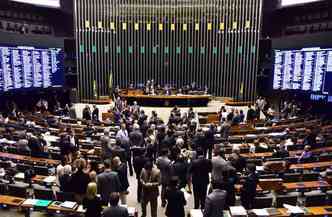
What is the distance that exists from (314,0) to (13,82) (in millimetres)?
14961

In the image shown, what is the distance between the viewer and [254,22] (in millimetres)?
21609

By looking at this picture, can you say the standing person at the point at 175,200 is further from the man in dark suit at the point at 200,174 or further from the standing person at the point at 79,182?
the standing person at the point at 79,182

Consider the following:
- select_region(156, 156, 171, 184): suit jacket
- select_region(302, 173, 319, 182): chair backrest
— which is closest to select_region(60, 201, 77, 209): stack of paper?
select_region(156, 156, 171, 184): suit jacket

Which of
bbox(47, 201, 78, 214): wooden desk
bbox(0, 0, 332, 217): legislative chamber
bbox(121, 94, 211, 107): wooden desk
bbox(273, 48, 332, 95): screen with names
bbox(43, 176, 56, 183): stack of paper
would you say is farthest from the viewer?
bbox(121, 94, 211, 107): wooden desk

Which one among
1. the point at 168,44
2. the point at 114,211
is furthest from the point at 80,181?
the point at 168,44

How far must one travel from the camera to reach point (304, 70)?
49.5ft

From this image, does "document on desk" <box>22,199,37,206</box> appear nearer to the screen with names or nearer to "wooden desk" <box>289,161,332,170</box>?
"wooden desk" <box>289,161,332,170</box>

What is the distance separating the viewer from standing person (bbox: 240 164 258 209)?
5957mm

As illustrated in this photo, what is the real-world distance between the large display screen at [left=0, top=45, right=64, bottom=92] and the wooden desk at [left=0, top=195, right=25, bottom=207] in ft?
31.1

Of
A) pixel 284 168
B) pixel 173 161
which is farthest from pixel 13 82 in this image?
pixel 284 168

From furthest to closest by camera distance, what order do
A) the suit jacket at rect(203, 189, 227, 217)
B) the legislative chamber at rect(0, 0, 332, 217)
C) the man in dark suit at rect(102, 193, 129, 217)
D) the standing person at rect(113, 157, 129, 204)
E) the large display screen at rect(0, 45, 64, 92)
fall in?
the large display screen at rect(0, 45, 64, 92)
the standing person at rect(113, 157, 129, 204)
the legislative chamber at rect(0, 0, 332, 217)
the suit jacket at rect(203, 189, 227, 217)
the man in dark suit at rect(102, 193, 129, 217)

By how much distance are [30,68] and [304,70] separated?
13.0m

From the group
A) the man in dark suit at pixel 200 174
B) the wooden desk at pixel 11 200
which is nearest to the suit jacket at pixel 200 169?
the man in dark suit at pixel 200 174

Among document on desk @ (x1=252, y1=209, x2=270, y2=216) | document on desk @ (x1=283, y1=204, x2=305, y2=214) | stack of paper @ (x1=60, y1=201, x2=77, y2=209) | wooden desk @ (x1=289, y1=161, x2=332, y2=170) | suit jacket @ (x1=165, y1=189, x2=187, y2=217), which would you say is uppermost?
suit jacket @ (x1=165, y1=189, x2=187, y2=217)
